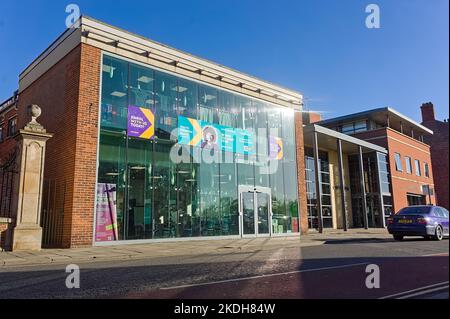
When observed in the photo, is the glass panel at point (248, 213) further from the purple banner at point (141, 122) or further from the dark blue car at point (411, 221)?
the dark blue car at point (411, 221)

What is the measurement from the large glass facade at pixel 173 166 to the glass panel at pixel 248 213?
38cm

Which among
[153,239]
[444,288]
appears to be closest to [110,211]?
[153,239]

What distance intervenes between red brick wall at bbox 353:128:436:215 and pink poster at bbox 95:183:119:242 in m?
25.9

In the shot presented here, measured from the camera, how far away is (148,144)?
16.8m

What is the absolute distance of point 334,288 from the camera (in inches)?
218

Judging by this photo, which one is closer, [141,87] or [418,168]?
[141,87]

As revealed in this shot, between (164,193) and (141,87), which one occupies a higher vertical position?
(141,87)

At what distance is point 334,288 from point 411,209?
10.1 meters

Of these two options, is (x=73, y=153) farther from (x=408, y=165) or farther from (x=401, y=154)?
(x=408, y=165)

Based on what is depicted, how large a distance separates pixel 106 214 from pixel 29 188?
114 inches

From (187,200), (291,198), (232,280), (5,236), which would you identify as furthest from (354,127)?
(232,280)

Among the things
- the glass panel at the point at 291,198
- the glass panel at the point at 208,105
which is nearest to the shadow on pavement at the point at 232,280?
the glass panel at the point at 208,105

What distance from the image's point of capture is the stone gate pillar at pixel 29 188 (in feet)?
42.1
